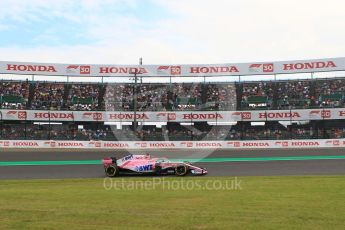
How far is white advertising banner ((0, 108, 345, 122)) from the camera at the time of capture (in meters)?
41.0

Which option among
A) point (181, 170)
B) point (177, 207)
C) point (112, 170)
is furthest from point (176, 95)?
point (177, 207)

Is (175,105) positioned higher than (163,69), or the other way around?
(163,69)

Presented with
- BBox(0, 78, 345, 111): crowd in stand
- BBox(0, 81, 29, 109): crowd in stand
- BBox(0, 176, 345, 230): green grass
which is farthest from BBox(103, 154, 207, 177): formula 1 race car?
BBox(0, 81, 29, 109): crowd in stand

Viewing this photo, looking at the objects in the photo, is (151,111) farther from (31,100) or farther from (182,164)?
(182,164)

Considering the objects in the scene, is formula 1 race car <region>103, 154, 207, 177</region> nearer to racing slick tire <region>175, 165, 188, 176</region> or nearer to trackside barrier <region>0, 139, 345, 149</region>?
racing slick tire <region>175, 165, 188, 176</region>

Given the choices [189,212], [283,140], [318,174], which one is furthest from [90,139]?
[189,212]

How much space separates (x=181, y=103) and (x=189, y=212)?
120 ft

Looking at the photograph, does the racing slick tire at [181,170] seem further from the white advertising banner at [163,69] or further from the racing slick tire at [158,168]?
the white advertising banner at [163,69]

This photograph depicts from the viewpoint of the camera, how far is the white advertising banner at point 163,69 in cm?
4494

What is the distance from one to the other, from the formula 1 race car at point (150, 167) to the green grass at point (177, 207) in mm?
4177

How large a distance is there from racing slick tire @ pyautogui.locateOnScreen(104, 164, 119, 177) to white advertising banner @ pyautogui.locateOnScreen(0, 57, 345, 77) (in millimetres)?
27499

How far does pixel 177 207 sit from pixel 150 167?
8524mm

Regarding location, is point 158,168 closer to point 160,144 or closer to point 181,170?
point 181,170

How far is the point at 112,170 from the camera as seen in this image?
61.5 ft
